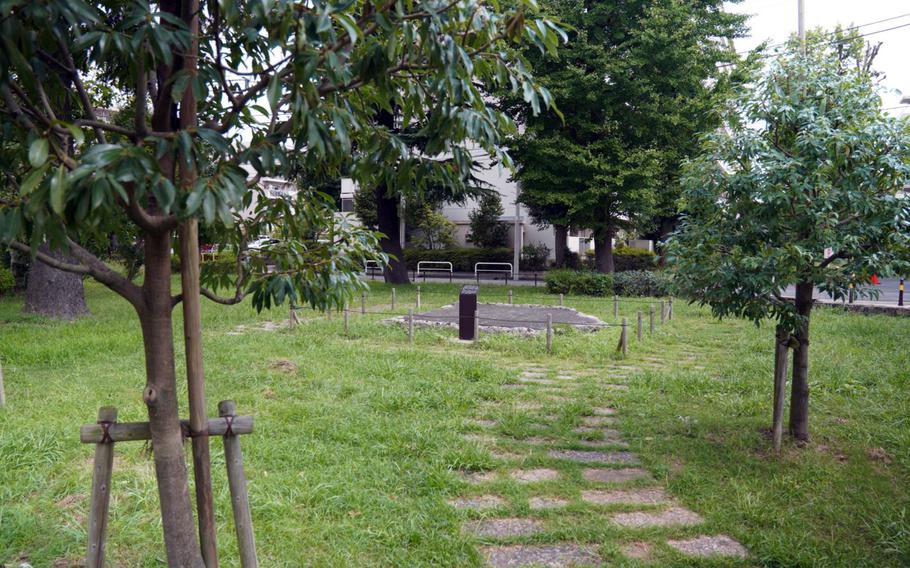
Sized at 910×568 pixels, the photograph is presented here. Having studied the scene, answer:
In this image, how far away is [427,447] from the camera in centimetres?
537

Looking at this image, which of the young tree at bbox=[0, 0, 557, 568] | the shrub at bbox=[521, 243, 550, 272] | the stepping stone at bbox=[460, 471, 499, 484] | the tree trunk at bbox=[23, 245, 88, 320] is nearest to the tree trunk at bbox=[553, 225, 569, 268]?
the shrub at bbox=[521, 243, 550, 272]

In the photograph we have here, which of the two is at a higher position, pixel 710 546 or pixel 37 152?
pixel 37 152

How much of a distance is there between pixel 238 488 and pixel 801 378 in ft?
16.2

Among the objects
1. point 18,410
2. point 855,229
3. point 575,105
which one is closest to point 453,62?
point 855,229

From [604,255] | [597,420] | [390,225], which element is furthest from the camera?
[390,225]

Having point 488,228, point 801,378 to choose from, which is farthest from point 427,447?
point 488,228

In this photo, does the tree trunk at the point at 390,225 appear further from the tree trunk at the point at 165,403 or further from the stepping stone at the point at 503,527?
the tree trunk at the point at 165,403

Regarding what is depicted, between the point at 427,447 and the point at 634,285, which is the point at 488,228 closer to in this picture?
the point at 634,285

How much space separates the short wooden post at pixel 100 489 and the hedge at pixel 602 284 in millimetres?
18092

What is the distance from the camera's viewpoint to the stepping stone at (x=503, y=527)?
3.99 meters

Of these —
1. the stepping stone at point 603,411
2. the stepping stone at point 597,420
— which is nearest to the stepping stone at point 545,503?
the stepping stone at point 597,420

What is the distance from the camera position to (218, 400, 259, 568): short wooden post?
275cm

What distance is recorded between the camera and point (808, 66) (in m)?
5.55

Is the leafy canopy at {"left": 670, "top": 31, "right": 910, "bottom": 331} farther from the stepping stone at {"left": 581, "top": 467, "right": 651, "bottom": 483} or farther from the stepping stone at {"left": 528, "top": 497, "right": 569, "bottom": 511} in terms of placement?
the stepping stone at {"left": 528, "top": 497, "right": 569, "bottom": 511}
